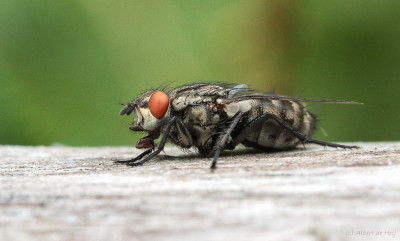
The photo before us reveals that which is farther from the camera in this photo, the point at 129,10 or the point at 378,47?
the point at 129,10

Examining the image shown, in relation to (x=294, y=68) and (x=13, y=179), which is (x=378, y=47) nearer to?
(x=294, y=68)

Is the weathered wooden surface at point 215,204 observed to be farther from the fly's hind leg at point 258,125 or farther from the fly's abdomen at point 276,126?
the fly's abdomen at point 276,126

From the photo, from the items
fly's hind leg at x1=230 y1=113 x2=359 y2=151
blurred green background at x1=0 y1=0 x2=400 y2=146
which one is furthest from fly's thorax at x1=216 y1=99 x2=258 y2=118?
blurred green background at x1=0 y1=0 x2=400 y2=146

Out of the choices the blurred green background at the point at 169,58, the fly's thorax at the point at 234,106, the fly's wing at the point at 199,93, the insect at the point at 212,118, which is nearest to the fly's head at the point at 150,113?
the insect at the point at 212,118

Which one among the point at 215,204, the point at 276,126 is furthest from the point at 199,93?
the point at 215,204

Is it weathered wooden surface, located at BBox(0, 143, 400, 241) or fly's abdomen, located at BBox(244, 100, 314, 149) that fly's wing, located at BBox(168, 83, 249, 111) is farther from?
weathered wooden surface, located at BBox(0, 143, 400, 241)

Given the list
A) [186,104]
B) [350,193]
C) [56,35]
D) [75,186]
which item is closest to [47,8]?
[56,35]
